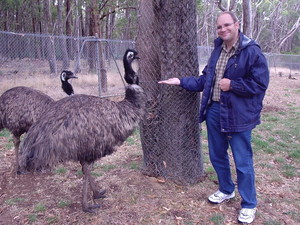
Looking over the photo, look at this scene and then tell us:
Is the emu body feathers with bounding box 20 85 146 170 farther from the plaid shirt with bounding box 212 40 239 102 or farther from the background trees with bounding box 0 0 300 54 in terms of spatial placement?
the background trees with bounding box 0 0 300 54

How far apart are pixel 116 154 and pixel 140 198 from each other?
6.43 feet

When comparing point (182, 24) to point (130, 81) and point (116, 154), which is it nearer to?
point (130, 81)

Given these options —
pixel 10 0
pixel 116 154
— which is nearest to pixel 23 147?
pixel 116 154

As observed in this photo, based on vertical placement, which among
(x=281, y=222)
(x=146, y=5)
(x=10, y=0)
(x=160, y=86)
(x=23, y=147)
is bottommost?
(x=281, y=222)

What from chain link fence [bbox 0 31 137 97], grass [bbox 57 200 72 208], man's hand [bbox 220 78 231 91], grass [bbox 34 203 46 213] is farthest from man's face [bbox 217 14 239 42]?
chain link fence [bbox 0 31 137 97]

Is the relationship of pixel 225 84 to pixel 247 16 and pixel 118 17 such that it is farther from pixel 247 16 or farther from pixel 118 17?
pixel 118 17

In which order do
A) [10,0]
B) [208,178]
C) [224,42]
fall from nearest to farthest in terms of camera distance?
1. [224,42]
2. [208,178]
3. [10,0]

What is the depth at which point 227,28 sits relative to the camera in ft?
12.1

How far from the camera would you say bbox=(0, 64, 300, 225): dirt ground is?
4152 mm

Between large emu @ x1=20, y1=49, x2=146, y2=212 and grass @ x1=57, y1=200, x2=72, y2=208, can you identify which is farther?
grass @ x1=57, y1=200, x2=72, y2=208

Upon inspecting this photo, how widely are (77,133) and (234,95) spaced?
185 centimetres

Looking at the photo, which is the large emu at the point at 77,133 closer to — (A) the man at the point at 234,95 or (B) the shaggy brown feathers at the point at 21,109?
(A) the man at the point at 234,95

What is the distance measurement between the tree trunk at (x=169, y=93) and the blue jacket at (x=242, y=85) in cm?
62

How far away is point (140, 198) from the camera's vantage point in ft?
14.9
